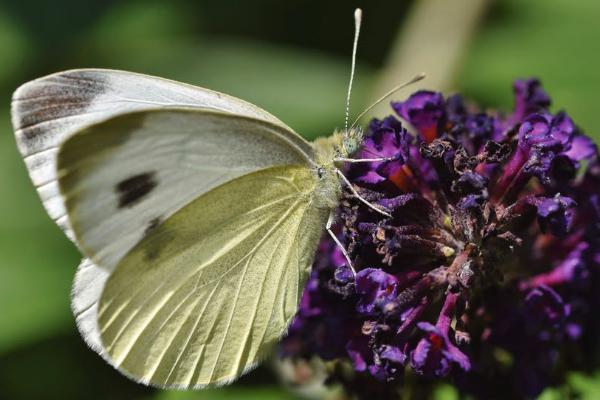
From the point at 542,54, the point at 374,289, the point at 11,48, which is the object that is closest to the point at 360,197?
the point at 374,289

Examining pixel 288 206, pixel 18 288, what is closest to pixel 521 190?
pixel 288 206

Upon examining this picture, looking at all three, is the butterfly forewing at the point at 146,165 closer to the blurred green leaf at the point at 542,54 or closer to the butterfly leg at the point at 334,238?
the butterfly leg at the point at 334,238

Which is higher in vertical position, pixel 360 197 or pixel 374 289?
pixel 360 197

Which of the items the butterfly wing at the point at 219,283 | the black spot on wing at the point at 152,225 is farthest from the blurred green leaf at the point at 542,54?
the black spot on wing at the point at 152,225

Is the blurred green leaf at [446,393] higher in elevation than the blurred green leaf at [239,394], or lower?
higher

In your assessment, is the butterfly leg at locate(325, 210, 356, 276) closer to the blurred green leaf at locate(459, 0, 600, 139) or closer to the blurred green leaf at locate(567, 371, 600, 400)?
the blurred green leaf at locate(567, 371, 600, 400)

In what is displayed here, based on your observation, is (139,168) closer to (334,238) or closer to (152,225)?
(152,225)
